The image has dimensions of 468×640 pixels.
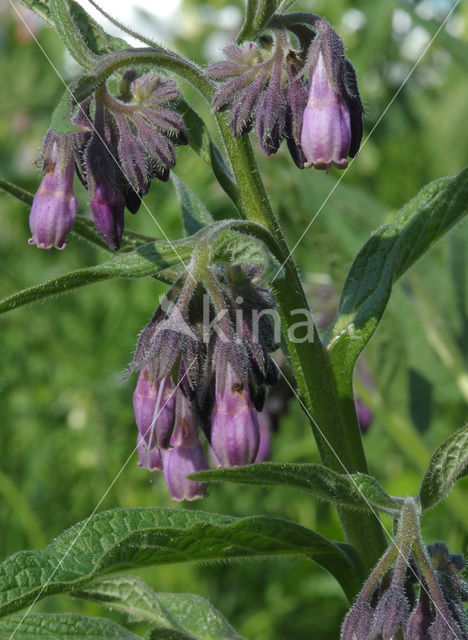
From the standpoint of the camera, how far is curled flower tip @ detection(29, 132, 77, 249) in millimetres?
1785

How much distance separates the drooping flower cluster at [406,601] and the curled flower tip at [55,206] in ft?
2.78

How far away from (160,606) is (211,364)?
0.54 meters

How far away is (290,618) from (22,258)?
346cm

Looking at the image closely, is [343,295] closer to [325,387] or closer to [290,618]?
[325,387]

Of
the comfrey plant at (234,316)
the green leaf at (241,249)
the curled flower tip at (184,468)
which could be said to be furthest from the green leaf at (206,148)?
the curled flower tip at (184,468)

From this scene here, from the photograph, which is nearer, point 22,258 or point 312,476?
point 312,476

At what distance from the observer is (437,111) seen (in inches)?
238

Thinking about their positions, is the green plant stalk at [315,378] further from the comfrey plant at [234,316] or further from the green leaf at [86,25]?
the green leaf at [86,25]

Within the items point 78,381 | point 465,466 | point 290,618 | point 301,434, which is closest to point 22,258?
point 78,381

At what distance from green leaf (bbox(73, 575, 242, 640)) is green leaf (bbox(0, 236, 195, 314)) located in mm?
602

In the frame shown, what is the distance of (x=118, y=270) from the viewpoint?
1.66 m

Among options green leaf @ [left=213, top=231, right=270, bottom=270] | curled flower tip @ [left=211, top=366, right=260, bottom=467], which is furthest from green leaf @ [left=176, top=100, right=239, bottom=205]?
curled flower tip @ [left=211, top=366, right=260, bottom=467]

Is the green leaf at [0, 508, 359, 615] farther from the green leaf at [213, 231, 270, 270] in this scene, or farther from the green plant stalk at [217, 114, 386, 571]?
the green leaf at [213, 231, 270, 270]

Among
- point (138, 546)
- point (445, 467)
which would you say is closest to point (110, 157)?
point (138, 546)
